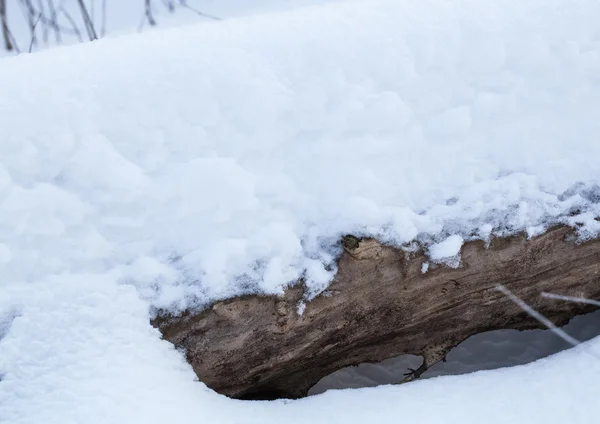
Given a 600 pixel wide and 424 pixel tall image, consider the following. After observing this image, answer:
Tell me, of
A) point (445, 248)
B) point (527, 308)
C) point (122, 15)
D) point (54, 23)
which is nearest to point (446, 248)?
point (445, 248)

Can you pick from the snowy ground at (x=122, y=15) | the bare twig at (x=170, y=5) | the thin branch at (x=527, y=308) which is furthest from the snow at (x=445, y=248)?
the bare twig at (x=170, y=5)

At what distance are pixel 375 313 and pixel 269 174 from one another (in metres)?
0.42

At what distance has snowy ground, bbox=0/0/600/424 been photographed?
1.32m

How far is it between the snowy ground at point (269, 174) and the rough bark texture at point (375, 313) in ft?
0.14

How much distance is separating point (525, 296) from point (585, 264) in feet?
0.55

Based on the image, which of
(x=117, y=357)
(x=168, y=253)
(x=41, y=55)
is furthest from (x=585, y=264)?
(x=41, y=55)

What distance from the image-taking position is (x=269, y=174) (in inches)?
56.3

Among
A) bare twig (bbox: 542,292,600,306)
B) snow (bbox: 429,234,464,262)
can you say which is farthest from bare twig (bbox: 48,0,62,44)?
bare twig (bbox: 542,292,600,306)

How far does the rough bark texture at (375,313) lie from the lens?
142 cm

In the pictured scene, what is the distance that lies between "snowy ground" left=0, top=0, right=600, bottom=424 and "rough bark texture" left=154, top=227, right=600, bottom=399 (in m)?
0.04

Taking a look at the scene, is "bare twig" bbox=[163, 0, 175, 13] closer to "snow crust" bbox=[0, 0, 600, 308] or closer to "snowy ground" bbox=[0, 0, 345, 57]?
"snowy ground" bbox=[0, 0, 345, 57]

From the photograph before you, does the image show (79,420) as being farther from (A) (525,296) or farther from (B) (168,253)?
(A) (525,296)

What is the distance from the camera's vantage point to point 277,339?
1467mm

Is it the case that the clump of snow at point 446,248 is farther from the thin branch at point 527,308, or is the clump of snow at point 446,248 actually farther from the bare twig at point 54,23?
the bare twig at point 54,23
